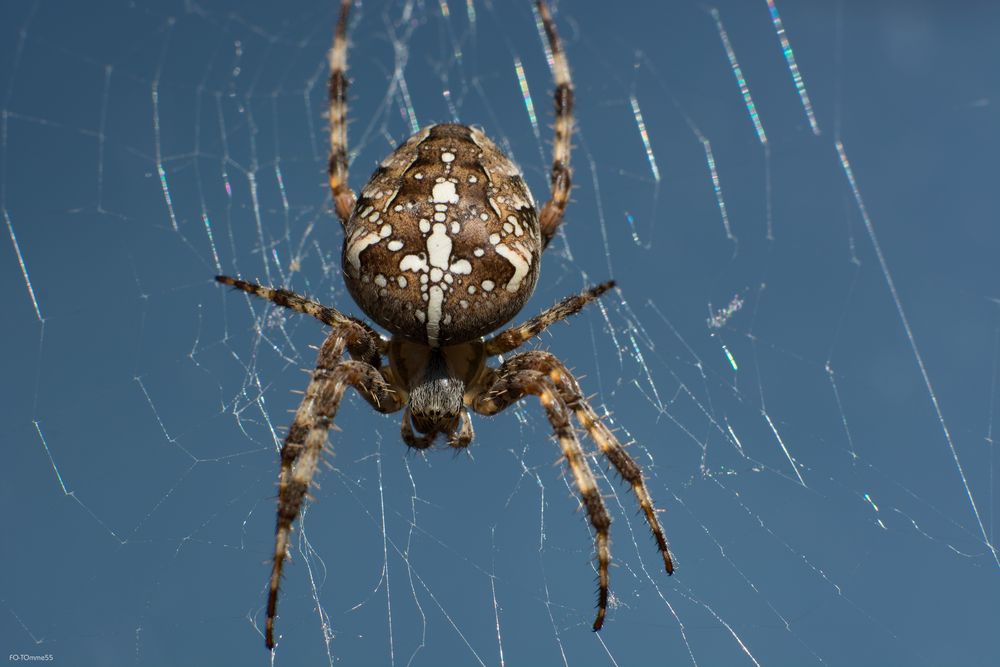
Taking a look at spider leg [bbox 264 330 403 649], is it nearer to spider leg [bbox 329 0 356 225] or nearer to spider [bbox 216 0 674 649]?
spider [bbox 216 0 674 649]

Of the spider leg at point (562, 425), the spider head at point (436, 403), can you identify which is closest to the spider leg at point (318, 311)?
the spider head at point (436, 403)

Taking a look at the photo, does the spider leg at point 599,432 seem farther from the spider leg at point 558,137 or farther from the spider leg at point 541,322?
the spider leg at point 558,137

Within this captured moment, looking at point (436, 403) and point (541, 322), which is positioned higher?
point (541, 322)

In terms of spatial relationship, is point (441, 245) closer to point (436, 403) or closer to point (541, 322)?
point (541, 322)

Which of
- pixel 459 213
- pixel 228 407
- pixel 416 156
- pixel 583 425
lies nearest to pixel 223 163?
pixel 228 407

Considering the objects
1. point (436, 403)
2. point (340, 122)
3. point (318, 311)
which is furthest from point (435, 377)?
point (340, 122)
